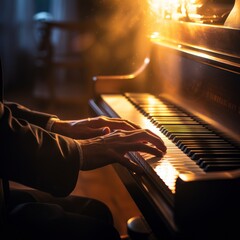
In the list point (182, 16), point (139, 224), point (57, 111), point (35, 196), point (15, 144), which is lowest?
point (57, 111)

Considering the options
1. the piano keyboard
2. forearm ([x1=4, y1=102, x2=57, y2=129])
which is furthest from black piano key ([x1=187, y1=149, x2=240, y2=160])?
forearm ([x1=4, y1=102, x2=57, y2=129])

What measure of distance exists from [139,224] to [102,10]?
285cm

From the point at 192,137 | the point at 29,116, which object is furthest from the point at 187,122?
the point at 29,116

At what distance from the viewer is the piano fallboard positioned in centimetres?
88

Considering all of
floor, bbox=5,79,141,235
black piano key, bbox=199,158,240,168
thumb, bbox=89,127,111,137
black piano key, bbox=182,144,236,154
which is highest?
black piano key, bbox=199,158,240,168

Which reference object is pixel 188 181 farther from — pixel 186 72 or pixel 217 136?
pixel 186 72

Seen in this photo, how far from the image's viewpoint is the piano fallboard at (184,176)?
2.88 ft

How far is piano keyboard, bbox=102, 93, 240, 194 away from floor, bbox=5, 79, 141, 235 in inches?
17.9

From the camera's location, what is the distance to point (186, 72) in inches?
71.9

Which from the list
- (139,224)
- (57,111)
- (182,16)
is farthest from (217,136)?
(57,111)

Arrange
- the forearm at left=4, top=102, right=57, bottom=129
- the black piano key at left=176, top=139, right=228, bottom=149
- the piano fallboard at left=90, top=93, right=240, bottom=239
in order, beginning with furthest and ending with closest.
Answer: the forearm at left=4, top=102, right=57, bottom=129, the black piano key at left=176, top=139, right=228, bottom=149, the piano fallboard at left=90, top=93, right=240, bottom=239

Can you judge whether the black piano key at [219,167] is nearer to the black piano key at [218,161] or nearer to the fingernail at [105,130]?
the black piano key at [218,161]

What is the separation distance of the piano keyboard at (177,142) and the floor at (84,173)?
0.46 meters

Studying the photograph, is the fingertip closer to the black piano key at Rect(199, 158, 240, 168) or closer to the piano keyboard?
the piano keyboard
